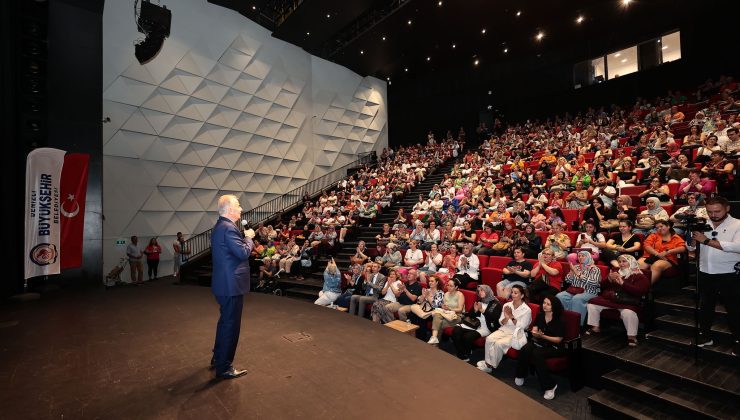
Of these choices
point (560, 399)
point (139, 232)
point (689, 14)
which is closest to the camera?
point (560, 399)

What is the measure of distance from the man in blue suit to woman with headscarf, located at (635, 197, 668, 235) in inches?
211

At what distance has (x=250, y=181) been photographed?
44.5 ft

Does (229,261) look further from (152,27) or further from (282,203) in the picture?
(282,203)

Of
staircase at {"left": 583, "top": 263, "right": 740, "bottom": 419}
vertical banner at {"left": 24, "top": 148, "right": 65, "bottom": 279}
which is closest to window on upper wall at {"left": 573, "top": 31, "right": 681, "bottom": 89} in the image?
staircase at {"left": 583, "top": 263, "right": 740, "bottom": 419}

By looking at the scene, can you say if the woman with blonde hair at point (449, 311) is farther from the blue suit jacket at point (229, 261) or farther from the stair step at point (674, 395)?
the blue suit jacket at point (229, 261)

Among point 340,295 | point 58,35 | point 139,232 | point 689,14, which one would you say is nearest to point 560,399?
point 340,295

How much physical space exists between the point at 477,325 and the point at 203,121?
11.1 meters

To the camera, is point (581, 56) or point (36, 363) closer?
point (36, 363)

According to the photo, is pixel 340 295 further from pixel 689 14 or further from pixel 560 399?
pixel 689 14

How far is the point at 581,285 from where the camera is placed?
4.62 m

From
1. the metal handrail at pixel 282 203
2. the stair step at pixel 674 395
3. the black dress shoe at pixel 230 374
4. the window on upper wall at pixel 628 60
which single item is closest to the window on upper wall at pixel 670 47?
the window on upper wall at pixel 628 60

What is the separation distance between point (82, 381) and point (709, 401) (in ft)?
16.1

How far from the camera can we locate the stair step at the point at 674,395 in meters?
2.74

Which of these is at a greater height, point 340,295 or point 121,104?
point 121,104
